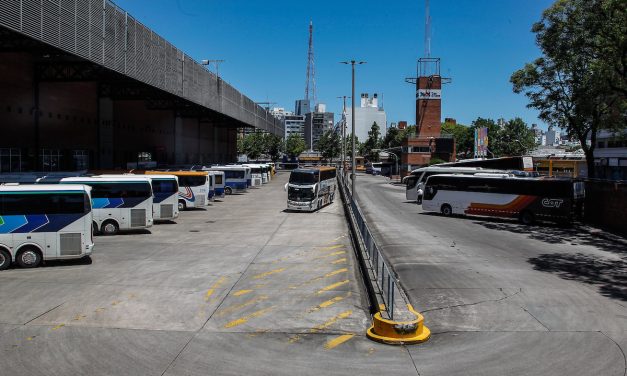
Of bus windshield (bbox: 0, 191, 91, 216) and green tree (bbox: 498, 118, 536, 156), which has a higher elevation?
green tree (bbox: 498, 118, 536, 156)

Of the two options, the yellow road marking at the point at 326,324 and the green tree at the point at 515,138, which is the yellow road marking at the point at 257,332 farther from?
the green tree at the point at 515,138

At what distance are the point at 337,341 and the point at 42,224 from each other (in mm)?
12761

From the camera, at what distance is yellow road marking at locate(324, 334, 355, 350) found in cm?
1162

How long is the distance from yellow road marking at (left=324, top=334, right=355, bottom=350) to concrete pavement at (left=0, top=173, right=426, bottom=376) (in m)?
0.02

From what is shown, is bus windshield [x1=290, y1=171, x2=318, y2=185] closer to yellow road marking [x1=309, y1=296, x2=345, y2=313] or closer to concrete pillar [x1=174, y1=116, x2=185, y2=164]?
yellow road marking [x1=309, y1=296, x2=345, y2=313]

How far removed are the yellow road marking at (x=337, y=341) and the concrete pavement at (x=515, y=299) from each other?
1.54 metres

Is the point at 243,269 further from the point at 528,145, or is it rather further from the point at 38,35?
the point at 528,145

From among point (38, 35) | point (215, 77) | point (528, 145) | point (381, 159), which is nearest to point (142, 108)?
point (215, 77)

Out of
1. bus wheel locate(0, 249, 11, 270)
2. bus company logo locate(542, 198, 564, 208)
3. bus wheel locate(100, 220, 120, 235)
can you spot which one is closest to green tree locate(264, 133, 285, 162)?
bus company logo locate(542, 198, 564, 208)

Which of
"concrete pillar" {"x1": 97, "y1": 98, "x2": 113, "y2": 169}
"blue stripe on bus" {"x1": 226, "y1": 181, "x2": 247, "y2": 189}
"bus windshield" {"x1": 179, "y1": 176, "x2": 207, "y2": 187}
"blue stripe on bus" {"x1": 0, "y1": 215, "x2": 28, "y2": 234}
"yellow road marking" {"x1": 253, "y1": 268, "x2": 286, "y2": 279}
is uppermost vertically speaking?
"concrete pillar" {"x1": 97, "y1": 98, "x2": 113, "y2": 169}

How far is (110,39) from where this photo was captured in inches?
1396

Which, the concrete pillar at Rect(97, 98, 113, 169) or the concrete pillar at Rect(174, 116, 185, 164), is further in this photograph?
the concrete pillar at Rect(174, 116, 185, 164)

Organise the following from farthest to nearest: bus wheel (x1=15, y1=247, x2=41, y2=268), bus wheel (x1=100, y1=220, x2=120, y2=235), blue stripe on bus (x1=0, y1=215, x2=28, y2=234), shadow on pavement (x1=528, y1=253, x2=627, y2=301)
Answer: bus wheel (x1=100, y1=220, x2=120, y2=235) → bus wheel (x1=15, y1=247, x2=41, y2=268) → blue stripe on bus (x1=0, y1=215, x2=28, y2=234) → shadow on pavement (x1=528, y1=253, x2=627, y2=301)

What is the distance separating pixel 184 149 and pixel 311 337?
66.7 m
